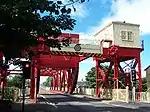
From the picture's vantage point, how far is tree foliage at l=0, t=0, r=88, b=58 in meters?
14.7

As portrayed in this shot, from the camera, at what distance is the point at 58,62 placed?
205ft

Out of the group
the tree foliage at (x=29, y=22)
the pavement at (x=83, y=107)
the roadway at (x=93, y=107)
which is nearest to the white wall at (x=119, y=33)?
the pavement at (x=83, y=107)

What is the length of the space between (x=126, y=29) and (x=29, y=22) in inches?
1219

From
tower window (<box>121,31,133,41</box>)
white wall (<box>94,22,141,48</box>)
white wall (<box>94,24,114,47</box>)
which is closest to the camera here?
white wall (<box>94,22,141,48</box>)

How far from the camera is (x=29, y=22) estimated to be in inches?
624

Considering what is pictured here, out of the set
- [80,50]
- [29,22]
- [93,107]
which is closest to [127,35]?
[80,50]

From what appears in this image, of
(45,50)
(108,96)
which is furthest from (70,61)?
(45,50)

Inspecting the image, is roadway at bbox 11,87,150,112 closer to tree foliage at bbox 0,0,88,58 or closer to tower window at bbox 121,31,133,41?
tree foliage at bbox 0,0,88,58

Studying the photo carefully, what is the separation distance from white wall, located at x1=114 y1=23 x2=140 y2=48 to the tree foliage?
27019 millimetres

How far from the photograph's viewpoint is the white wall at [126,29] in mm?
44750

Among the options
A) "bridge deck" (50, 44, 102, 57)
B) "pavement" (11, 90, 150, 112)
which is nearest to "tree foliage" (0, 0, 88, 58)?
"pavement" (11, 90, 150, 112)

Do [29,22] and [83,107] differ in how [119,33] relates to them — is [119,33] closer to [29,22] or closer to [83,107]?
[83,107]

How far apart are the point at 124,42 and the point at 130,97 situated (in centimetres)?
828

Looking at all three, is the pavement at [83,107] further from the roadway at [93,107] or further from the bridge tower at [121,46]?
the bridge tower at [121,46]
